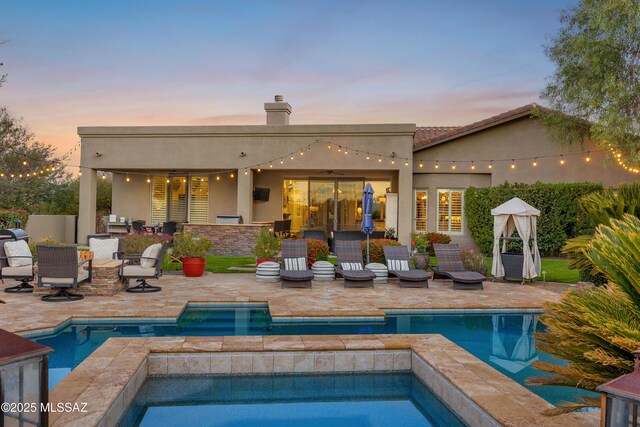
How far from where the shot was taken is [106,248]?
10.7m

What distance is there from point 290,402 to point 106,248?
24.6ft

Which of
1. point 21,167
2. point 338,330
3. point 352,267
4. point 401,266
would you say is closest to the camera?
point 338,330

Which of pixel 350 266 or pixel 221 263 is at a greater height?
pixel 350 266

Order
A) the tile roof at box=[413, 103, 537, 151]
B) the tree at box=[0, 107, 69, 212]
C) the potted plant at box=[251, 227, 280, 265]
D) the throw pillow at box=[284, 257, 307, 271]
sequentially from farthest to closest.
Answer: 1. the tree at box=[0, 107, 69, 212]
2. the tile roof at box=[413, 103, 537, 151]
3. the potted plant at box=[251, 227, 280, 265]
4. the throw pillow at box=[284, 257, 307, 271]

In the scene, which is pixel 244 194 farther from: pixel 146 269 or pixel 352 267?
pixel 146 269

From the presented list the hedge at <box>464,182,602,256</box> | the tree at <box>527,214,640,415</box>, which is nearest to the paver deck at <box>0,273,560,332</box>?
the tree at <box>527,214,640,415</box>

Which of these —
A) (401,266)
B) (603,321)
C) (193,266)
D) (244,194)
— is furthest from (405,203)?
(603,321)

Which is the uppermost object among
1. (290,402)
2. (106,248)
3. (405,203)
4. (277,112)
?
(277,112)

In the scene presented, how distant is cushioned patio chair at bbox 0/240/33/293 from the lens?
356 inches

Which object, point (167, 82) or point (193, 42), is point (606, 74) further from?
point (167, 82)

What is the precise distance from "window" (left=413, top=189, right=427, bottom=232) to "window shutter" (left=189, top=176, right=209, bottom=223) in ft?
29.2

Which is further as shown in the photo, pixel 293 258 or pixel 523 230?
pixel 523 230

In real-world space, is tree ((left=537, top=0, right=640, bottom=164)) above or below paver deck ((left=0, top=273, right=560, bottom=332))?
above

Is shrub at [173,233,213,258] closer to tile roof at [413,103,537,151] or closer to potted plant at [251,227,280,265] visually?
potted plant at [251,227,280,265]
